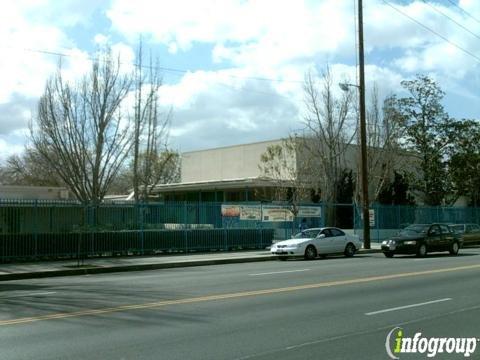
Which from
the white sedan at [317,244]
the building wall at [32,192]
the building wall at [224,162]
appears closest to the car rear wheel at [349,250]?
the white sedan at [317,244]

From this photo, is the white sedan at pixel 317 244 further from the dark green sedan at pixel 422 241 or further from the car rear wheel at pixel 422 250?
the car rear wheel at pixel 422 250

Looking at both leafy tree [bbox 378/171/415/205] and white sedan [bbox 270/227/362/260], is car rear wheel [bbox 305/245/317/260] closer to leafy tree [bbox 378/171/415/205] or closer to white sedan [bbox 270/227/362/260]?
white sedan [bbox 270/227/362/260]

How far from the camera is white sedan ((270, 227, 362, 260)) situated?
24422 millimetres

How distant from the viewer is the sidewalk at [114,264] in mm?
18944

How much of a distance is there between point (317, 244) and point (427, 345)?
56.1 ft

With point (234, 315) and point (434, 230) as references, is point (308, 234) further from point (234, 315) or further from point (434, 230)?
point (234, 315)

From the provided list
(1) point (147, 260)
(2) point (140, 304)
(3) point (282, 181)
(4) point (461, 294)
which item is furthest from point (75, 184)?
(4) point (461, 294)

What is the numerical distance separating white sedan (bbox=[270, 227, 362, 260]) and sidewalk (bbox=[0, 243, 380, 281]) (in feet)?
3.24

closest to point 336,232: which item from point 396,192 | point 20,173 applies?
point 396,192

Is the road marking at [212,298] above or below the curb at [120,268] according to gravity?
above

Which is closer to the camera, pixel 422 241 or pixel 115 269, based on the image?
pixel 115 269

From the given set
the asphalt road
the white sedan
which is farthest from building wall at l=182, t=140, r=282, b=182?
the asphalt road

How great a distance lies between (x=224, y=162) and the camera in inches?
2082

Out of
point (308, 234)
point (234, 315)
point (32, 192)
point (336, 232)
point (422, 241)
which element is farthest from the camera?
point (32, 192)
